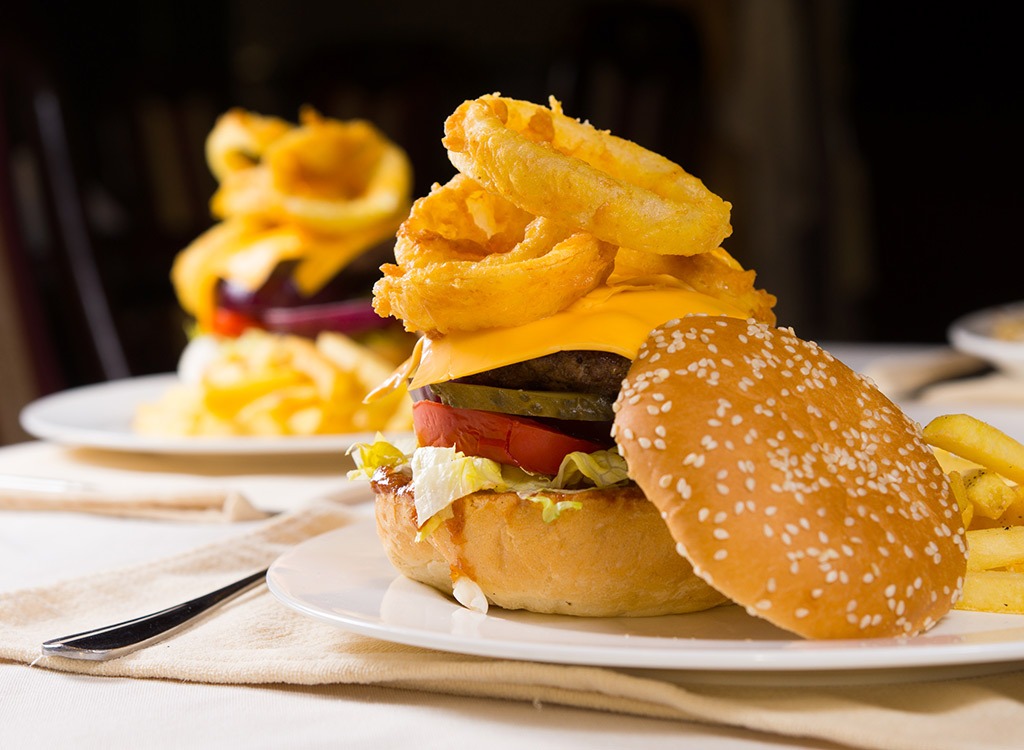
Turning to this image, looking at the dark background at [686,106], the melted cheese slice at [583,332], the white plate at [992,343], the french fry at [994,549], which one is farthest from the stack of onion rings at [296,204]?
the dark background at [686,106]

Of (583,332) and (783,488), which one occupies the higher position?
(583,332)

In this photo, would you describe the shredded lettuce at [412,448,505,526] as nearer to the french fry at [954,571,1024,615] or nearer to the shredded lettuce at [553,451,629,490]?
the shredded lettuce at [553,451,629,490]

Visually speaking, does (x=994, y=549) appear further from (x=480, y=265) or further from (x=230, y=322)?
(x=230, y=322)

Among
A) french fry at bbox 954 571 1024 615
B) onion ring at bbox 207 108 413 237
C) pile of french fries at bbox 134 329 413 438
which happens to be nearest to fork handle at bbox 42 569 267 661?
french fry at bbox 954 571 1024 615

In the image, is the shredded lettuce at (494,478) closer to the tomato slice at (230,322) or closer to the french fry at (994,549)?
the french fry at (994,549)

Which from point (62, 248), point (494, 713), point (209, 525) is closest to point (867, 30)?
point (62, 248)

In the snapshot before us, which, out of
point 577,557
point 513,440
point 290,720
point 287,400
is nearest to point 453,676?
point 290,720

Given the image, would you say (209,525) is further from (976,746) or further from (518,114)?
(976,746)
